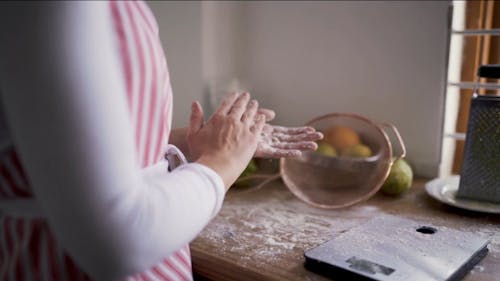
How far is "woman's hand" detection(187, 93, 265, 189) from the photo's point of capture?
507 mm

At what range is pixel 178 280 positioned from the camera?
1.84ft

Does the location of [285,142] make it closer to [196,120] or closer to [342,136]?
[196,120]

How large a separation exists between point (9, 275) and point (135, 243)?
182 mm

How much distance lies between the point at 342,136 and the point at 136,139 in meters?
0.68

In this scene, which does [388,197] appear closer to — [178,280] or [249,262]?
[249,262]

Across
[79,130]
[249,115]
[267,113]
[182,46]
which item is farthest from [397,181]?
[79,130]

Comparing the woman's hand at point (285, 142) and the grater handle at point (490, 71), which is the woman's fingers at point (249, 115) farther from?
the grater handle at point (490, 71)

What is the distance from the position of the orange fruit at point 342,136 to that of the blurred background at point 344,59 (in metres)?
0.12

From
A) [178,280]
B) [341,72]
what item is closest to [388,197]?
[341,72]

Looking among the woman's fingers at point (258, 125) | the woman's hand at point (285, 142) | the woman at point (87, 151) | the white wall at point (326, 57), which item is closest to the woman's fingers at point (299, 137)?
the woman's hand at point (285, 142)

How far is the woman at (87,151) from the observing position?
36 centimetres

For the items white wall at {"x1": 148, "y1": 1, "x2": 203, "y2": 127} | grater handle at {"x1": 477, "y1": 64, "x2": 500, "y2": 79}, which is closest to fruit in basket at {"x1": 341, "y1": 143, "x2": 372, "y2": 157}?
grater handle at {"x1": 477, "y1": 64, "x2": 500, "y2": 79}

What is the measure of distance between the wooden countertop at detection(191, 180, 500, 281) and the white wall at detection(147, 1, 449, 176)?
8.0 inches

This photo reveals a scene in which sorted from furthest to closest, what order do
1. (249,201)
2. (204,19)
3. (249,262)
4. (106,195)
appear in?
1. (204,19)
2. (249,201)
3. (249,262)
4. (106,195)
